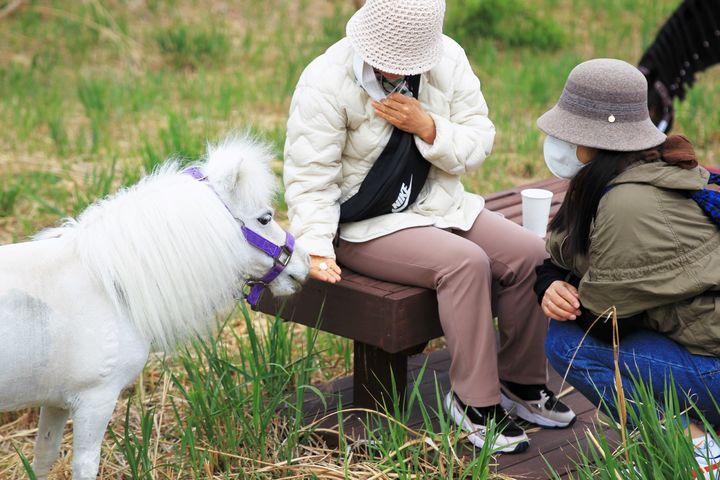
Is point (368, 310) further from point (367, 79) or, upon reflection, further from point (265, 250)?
point (367, 79)

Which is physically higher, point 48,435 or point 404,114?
point 404,114

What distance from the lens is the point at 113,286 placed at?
7.32 ft

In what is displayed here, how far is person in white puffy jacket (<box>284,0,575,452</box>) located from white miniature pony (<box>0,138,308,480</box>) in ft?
1.46

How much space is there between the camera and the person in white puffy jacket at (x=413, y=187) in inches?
108

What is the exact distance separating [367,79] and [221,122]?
3604 mm

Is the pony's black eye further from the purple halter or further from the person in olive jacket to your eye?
the person in olive jacket

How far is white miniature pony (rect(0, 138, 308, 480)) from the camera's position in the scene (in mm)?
2182

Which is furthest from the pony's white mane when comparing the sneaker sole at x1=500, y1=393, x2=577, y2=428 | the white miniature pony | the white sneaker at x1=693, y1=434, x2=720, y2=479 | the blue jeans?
the white sneaker at x1=693, y1=434, x2=720, y2=479

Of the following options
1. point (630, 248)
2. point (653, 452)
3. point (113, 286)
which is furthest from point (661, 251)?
point (113, 286)

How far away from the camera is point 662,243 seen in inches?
94.7

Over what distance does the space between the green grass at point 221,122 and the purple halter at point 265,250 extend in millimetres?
293

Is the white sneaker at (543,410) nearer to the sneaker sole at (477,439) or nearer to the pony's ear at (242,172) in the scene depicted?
the sneaker sole at (477,439)

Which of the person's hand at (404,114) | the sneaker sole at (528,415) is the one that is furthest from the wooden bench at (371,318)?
the person's hand at (404,114)

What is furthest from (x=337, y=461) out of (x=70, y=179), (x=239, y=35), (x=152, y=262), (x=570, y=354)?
(x=239, y=35)
